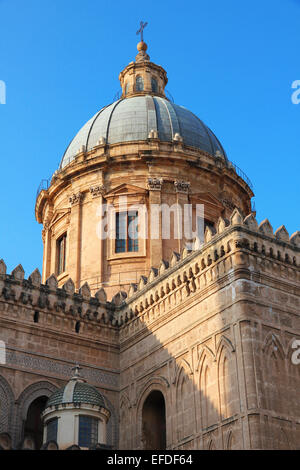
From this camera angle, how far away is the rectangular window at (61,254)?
32.4 metres

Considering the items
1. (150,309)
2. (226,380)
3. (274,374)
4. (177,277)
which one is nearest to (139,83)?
(150,309)

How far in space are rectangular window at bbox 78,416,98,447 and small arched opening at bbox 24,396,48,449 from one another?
356cm

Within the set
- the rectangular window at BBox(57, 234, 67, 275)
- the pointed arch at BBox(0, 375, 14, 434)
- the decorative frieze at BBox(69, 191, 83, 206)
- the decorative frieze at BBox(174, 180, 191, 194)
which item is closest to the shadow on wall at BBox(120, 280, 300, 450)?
the pointed arch at BBox(0, 375, 14, 434)

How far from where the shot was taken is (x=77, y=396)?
21047mm

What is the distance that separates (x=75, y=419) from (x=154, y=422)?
14.6 feet

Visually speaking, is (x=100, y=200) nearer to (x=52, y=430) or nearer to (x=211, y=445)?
(x=52, y=430)

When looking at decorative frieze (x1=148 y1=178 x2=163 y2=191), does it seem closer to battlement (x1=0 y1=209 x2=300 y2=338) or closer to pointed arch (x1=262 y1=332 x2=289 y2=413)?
battlement (x1=0 y1=209 x2=300 y2=338)

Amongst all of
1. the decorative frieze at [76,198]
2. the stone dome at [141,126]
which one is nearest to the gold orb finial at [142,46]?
the stone dome at [141,126]

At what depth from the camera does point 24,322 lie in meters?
24.5
